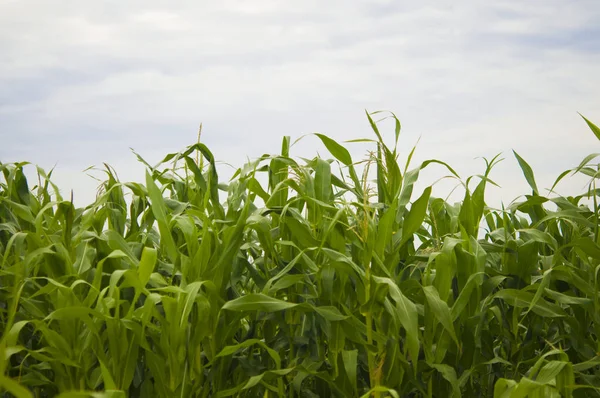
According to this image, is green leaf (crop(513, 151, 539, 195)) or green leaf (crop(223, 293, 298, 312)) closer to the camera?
green leaf (crop(223, 293, 298, 312))

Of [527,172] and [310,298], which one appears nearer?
[310,298]

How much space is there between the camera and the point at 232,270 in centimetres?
194

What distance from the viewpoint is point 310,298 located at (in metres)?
1.89

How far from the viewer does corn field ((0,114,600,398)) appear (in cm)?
174

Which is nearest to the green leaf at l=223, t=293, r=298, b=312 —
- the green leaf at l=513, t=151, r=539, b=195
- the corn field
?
the corn field

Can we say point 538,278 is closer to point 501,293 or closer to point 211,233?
point 501,293

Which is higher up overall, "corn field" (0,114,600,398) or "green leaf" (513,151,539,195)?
Result: "green leaf" (513,151,539,195)

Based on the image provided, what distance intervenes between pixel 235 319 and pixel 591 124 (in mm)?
1187

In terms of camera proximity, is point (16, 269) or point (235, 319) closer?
point (235, 319)

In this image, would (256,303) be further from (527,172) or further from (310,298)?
(527,172)

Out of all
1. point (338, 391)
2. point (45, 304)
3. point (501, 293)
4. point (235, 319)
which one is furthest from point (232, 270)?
point (501, 293)

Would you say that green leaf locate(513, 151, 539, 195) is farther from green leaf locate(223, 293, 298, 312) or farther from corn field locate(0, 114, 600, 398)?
green leaf locate(223, 293, 298, 312)

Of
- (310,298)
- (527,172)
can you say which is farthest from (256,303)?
(527,172)

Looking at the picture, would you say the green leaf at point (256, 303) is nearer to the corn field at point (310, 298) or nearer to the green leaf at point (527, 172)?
the corn field at point (310, 298)
